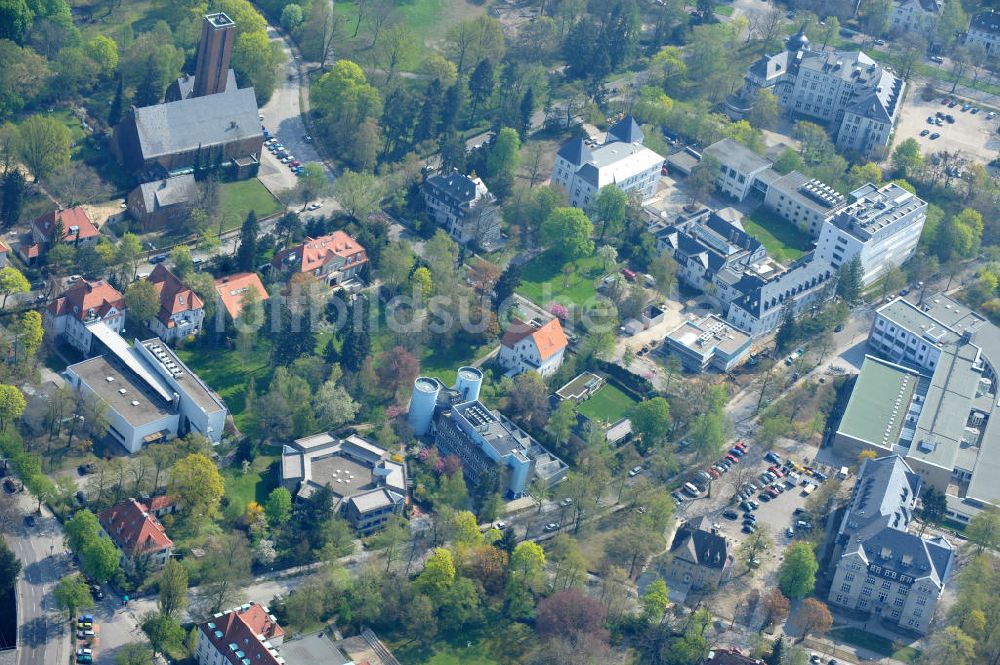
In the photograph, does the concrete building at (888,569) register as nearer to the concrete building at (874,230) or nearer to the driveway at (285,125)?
the concrete building at (874,230)

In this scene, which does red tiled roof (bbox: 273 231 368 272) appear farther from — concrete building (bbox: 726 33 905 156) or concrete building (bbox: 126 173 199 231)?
concrete building (bbox: 726 33 905 156)

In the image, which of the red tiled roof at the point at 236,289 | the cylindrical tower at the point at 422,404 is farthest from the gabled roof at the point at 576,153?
the cylindrical tower at the point at 422,404

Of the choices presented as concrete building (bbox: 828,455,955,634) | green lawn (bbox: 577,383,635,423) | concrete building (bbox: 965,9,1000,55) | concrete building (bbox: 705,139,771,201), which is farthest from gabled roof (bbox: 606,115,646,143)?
concrete building (bbox: 965,9,1000,55)

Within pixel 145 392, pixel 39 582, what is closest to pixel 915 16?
pixel 145 392

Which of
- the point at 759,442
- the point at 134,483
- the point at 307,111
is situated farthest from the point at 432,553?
the point at 307,111

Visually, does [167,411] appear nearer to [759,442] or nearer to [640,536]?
[640,536]

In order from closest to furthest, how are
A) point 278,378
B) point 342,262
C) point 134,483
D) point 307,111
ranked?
point 134,483
point 278,378
point 342,262
point 307,111
